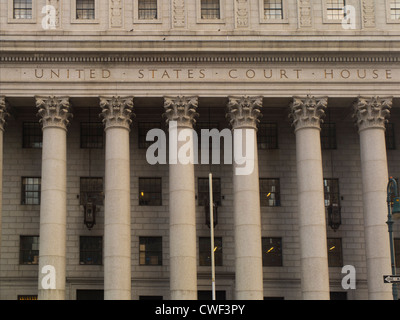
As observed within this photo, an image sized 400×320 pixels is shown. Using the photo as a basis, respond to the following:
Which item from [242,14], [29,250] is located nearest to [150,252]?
[29,250]

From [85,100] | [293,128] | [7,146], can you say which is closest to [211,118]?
[293,128]

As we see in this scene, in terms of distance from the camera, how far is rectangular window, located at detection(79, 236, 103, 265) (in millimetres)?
49562

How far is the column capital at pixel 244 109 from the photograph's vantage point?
47094 mm

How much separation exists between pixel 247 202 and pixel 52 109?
12362mm

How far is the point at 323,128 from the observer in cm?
5231

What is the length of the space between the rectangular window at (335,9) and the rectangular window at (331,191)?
1019 cm

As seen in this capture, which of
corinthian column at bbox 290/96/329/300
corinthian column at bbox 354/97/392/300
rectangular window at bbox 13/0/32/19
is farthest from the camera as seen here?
rectangular window at bbox 13/0/32/19

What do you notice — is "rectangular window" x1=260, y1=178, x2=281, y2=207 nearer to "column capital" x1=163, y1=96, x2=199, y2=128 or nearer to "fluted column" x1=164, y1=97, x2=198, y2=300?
"fluted column" x1=164, y1=97, x2=198, y2=300

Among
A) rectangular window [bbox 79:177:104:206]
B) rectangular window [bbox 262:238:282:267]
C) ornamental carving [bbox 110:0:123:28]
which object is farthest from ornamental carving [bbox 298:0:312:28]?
rectangular window [bbox 79:177:104:206]

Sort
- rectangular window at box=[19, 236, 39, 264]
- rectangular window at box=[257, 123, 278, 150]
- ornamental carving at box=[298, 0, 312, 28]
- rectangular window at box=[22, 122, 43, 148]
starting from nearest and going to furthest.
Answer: ornamental carving at box=[298, 0, 312, 28] < rectangular window at box=[19, 236, 39, 264] < rectangular window at box=[22, 122, 43, 148] < rectangular window at box=[257, 123, 278, 150]

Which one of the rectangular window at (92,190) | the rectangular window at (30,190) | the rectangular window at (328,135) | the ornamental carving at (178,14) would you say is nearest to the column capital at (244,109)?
the ornamental carving at (178,14)

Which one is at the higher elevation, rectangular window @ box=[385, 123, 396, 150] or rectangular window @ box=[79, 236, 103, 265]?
rectangular window @ box=[385, 123, 396, 150]

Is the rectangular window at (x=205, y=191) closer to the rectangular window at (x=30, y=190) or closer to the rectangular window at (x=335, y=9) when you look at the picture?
the rectangular window at (x=30, y=190)

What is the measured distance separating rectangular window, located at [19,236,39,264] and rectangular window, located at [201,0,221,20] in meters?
17.1
